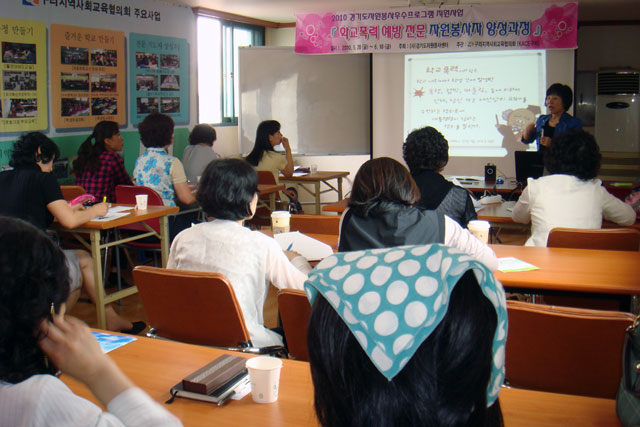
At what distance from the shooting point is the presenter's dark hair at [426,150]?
3225 millimetres

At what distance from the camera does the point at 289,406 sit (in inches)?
55.1

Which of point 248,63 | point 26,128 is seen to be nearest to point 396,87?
point 248,63

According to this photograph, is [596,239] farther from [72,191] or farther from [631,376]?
[72,191]

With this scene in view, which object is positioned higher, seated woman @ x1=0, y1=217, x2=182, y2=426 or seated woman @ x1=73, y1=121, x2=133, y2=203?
seated woman @ x1=73, y1=121, x2=133, y2=203

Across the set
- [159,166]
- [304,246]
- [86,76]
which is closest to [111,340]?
[304,246]

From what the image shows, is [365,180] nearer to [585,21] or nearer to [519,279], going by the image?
[519,279]

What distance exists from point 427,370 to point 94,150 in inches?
178

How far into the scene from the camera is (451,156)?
684 centimetres

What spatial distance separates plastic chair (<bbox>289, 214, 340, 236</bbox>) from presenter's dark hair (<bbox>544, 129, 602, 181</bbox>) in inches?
48.0

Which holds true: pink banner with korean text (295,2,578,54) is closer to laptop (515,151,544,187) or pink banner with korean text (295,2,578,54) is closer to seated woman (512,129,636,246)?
laptop (515,151,544,187)

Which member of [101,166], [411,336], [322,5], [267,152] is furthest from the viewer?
[322,5]

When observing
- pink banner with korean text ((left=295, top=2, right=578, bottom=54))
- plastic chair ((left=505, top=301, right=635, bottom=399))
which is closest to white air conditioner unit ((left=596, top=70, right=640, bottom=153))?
pink banner with korean text ((left=295, top=2, right=578, bottom=54))

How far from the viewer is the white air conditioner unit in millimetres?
8930

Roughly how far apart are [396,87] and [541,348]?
5490mm
